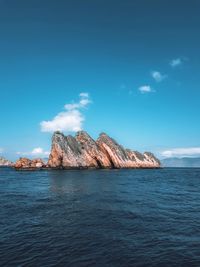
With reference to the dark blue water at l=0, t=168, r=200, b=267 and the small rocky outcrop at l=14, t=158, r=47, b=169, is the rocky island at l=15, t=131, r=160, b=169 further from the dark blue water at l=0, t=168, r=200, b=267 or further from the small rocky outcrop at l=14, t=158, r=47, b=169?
the dark blue water at l=0, t=168, r=200, b=267

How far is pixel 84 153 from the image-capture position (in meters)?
124

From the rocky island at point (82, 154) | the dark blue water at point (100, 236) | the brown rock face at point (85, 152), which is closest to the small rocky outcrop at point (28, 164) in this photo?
the rocky island at point (82, 154)

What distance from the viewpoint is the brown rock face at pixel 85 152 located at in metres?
118

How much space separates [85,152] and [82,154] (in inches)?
72.3

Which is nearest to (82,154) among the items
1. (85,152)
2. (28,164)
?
(85,152)

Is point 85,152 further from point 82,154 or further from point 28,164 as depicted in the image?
point 28,164

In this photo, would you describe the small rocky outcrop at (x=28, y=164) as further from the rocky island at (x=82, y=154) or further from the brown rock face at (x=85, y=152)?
the brown rock face at (x=85, y=152)

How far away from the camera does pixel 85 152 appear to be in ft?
407

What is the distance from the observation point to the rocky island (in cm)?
11800

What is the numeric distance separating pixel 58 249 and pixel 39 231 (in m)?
4.10

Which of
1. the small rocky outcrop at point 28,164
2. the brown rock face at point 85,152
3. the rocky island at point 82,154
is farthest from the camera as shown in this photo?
the small rocky outcrop at point 28,164

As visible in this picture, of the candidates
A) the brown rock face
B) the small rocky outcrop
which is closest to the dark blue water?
the brown rock face

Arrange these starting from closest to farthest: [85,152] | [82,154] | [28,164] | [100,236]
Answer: [100,236] < [85,152] < [82,154] < [28,164]

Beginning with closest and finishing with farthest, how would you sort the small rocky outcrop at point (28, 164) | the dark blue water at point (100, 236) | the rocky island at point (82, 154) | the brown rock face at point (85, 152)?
the dark blue water at point (100, 236) → the brown rock face at point (85, 152) → the rocky island at point (82, 154) → the small rocky outcrop at point (28, 164)
